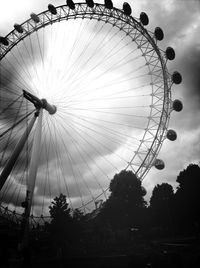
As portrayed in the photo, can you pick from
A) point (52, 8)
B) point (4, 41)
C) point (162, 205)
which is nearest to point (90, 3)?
point (52, 8)

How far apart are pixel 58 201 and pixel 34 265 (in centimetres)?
2152

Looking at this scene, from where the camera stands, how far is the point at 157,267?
14.5m

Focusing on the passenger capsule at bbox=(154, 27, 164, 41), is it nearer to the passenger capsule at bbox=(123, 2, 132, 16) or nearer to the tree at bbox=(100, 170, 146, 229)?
the passenger capsule at bbox=(123, 2, 132, 16)

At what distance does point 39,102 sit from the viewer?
26.6 m

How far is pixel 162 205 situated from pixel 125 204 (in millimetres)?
14240

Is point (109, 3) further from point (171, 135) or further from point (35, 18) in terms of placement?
point (171, 135)

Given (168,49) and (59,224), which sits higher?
Answer: (168,49)

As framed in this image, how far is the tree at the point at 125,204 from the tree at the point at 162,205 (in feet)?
25.1

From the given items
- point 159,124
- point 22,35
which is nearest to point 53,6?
point 22,35

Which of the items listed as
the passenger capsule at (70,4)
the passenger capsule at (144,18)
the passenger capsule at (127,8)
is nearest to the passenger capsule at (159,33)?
the passenger capsule at (144,18)

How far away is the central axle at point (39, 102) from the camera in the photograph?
2557 cm

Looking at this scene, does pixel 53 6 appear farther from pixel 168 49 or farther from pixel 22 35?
pixel 168 49

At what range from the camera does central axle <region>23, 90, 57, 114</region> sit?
2557 centimetres

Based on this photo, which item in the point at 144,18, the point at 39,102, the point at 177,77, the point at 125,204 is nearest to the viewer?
the point at 39,102
